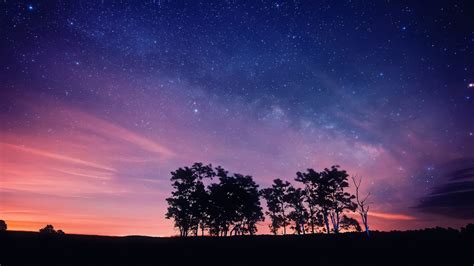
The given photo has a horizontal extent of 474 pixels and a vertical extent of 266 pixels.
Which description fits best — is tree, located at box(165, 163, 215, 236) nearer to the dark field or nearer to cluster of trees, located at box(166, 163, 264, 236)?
cluster of trees, located at box(166, 163, 264, 236)

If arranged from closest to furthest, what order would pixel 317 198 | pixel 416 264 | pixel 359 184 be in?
pixel 416 264
pixel 359 184
pixel 317 198

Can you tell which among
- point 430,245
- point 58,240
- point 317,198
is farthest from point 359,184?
point 58,240

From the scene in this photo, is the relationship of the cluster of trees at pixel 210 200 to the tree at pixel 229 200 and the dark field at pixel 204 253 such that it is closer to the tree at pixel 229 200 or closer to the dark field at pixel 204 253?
the tree at pixel 229 200

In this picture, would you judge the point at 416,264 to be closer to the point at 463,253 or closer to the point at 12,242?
the point at 463,253

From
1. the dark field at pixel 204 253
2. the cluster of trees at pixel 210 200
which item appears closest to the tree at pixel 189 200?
the cluster of trees at pixel 210 200

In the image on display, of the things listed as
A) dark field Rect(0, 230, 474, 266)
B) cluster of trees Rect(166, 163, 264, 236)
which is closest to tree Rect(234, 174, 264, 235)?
cluster of trees Rect(166, 163, 264, 236)

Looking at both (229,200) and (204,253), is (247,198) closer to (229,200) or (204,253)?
(229,200)

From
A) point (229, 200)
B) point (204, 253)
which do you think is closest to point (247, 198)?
point (229, 200)

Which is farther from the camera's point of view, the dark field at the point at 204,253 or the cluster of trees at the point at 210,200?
the cluster of trees at the point at 210,200

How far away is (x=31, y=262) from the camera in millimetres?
10617

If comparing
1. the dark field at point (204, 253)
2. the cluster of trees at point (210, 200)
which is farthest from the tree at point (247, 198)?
the dark field at point (204, 253)

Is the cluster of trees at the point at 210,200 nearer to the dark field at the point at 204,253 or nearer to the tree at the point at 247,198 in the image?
the tree at the point at 247,198

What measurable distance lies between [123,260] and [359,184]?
131 feet

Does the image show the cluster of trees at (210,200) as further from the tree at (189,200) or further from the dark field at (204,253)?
the dark field at (204,253)
